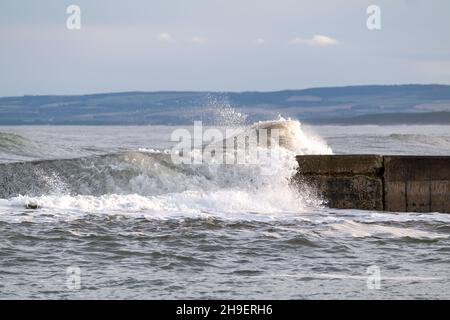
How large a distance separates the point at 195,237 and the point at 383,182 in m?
4.36

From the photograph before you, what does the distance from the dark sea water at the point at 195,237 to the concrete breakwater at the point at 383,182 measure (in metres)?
0.35

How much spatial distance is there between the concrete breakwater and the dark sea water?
348mm

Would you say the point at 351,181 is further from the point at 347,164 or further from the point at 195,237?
the point at 195,237

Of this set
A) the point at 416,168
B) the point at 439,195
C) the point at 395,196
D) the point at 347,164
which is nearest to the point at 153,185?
the point at 347,164

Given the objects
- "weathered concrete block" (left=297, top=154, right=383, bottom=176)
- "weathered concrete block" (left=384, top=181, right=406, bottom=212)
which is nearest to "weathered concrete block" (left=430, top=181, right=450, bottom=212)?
"weathered concrete block" (left=384, top=181, right=406, bottom=212)

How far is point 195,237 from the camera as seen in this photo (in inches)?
454

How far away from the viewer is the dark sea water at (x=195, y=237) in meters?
8.86

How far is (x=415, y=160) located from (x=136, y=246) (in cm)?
553

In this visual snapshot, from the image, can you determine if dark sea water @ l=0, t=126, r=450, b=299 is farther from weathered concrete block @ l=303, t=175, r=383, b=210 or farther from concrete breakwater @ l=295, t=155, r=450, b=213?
concrete breakwater @ l=295, t=155, r=450, b=213

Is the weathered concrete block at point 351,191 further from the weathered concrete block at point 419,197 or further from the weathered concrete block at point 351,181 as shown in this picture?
the weathered concrete block at point 419,197

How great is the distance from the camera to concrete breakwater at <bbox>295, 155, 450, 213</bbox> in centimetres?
1481

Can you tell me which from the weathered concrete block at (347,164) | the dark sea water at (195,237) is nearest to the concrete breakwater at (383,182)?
the weathered concrete block at (347,164)
